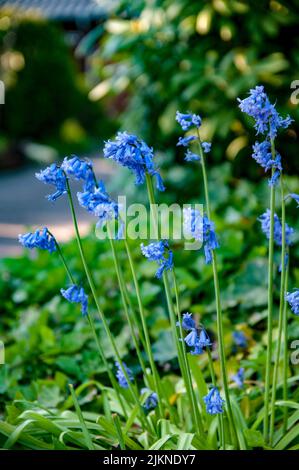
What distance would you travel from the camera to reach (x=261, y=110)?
1620 millimetres

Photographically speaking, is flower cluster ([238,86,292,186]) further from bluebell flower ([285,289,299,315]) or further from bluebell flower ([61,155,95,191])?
bluebell flower ([61,155,95,191])

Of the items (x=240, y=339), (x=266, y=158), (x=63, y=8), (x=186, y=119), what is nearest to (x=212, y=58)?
(x=240, y=339)

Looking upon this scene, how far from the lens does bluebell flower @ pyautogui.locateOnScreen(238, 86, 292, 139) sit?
1.61m

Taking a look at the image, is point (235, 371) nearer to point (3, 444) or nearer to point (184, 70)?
point (3, 444)

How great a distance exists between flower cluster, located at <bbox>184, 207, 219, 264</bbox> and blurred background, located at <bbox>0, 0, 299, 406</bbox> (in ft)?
2.60

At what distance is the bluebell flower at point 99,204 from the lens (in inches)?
65.9

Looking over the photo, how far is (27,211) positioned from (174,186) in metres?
3.94

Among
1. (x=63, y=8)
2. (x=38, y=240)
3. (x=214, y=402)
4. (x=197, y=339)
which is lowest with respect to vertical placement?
(x=214, y=402)

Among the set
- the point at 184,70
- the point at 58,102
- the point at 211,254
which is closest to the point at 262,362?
the point at 211,254

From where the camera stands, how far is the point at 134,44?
502 centimetres

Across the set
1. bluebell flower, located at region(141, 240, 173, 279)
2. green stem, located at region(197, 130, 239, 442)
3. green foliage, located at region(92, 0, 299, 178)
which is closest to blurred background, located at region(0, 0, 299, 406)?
green foliage, located at region(92, 0, 299, 178)

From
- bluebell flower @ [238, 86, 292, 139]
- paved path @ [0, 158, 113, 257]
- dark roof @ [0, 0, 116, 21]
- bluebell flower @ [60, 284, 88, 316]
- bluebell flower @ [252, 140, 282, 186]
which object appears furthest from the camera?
dark roof @ [0, 0, 116, 21]

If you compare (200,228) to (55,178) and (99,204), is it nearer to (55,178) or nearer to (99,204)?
(99,204)

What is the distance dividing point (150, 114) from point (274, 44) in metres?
1.06
